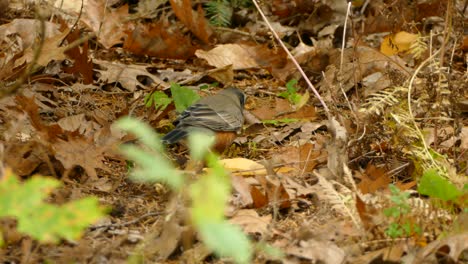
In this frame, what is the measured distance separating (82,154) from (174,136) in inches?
34.5

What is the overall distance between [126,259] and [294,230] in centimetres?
86

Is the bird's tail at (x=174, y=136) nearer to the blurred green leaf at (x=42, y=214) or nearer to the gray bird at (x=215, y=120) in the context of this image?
the gray bird at (x=215, y=120)

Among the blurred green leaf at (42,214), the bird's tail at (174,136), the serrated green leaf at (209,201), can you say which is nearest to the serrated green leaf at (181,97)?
the bird's tail at (174,136)

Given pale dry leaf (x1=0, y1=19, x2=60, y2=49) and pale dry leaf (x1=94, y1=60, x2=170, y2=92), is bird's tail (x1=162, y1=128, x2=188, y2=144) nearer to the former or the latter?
pale dry leaf (x1=94, y1=60, x2=170, y2=92)

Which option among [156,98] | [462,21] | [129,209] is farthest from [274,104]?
[129,209]

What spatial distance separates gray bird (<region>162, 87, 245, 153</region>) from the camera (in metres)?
5.23

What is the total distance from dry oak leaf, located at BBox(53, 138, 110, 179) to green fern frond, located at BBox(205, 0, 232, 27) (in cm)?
354

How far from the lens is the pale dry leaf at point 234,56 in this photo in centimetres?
664

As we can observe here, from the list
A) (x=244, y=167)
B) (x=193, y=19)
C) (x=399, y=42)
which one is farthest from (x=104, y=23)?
(x=244, y=167)

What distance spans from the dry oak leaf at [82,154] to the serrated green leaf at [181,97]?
52.8 inches

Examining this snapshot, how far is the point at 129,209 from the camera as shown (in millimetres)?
3920

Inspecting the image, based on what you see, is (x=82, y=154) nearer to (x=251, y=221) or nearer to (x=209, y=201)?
(x=251, y=221)

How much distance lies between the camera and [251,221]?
3646 mm

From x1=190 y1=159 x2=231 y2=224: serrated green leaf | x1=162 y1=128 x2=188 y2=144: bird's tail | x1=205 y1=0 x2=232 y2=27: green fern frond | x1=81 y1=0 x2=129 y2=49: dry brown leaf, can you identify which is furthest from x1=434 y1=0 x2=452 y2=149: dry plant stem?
x1=205 y1=0 x2=232 y2=27: green fern frond
